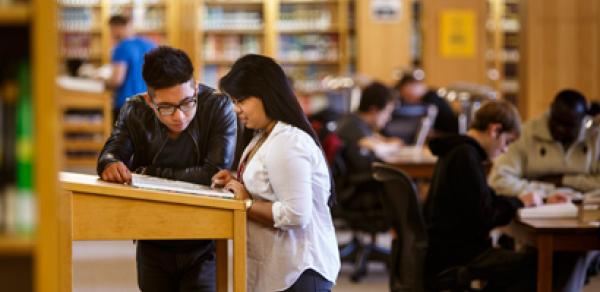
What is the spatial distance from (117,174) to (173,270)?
0.39 meters

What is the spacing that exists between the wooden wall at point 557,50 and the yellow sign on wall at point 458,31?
4.69ft

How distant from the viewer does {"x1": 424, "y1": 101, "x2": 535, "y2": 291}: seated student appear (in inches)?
155

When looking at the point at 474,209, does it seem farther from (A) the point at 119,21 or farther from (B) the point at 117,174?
(A) the point at 119,21

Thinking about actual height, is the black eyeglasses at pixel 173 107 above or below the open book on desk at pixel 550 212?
above

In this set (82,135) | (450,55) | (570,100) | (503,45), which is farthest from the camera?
(503,45)

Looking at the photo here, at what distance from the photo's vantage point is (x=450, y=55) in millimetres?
11586

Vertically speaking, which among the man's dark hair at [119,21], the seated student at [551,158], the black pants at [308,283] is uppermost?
the man's dark hair at [119,21]

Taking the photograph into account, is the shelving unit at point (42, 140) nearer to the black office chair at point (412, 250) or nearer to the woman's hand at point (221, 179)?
the woman's hand at point (221, 179)

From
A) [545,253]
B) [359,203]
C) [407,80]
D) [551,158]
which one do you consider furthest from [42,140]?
[407,80]

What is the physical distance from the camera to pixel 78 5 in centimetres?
1209

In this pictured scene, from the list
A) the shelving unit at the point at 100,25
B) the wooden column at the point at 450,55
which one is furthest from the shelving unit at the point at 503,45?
the shelving unit at the point at 100,25

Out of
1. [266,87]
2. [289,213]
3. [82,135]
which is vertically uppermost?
[266,87]

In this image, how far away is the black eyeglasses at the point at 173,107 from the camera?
3176 millimetres

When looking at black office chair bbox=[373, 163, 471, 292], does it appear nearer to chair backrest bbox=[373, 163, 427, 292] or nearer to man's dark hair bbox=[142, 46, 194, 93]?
chair backrest bbox=[373, 163, 427, 292]
